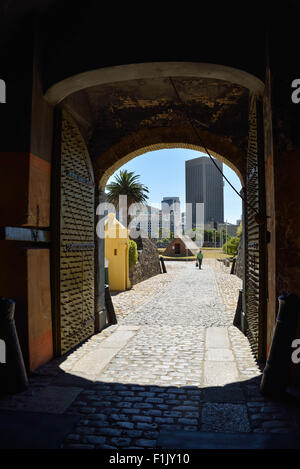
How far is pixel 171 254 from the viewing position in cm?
4794

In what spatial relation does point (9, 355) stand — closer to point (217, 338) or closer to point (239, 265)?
point (217, 338)

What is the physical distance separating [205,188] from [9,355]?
533 feet

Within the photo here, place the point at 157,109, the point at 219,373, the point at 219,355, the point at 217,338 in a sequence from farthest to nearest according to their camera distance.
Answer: the point at 157,109, the point at 217,338, the point at 219,355, the point at 219,373

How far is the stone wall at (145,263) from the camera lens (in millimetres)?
16808

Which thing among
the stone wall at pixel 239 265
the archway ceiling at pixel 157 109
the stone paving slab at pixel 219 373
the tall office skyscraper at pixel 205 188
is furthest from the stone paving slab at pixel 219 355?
the tall office skyscraper at pixel 205 188

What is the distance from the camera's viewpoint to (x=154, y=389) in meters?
3.95

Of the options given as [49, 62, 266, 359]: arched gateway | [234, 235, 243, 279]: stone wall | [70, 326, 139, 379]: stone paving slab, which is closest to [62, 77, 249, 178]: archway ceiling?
[49, 62, 266, 359]: arched gateway

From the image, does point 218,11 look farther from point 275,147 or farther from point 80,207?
point 80,207

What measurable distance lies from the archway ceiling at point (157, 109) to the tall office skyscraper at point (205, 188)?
483 ft

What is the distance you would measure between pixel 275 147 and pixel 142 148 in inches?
140

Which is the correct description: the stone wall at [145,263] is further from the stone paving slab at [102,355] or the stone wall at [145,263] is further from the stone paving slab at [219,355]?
the stone paving slab at [219,355]

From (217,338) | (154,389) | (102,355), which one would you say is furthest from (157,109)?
(154,389)

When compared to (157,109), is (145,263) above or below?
below

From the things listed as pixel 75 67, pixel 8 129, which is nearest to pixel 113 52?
pixel 75 67
